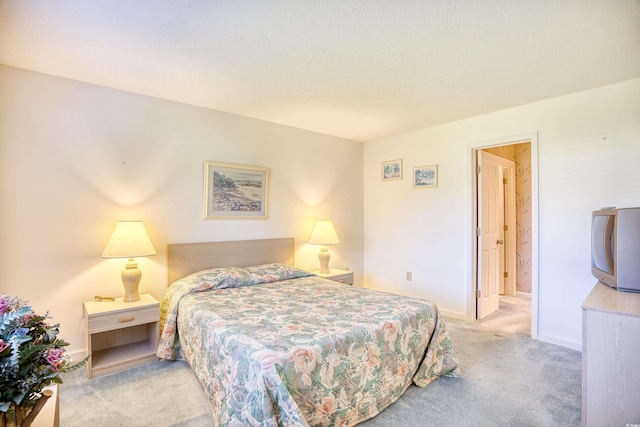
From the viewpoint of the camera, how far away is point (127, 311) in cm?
248

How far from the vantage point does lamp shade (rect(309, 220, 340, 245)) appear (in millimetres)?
3928

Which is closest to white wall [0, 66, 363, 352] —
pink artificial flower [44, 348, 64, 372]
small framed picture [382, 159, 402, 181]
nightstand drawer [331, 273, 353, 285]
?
nightstand drawer [331, 273, 353, 285]

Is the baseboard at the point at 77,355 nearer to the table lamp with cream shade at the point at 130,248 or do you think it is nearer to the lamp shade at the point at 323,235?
the table lamp with cream shade at the point at 130,248

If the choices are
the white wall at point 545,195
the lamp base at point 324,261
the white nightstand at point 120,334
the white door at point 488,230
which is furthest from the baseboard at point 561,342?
the white nightstand at point 120,334

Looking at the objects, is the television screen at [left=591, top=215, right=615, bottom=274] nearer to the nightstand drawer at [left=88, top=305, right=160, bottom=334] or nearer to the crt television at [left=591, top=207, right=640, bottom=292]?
the crt television at [left=591, top=207, right=640, bottom=292]

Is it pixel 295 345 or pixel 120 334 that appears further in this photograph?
pixel 120 334

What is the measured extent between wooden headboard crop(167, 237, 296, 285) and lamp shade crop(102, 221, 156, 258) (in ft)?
1.40

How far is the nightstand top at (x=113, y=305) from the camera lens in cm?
240

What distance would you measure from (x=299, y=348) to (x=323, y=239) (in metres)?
2.33

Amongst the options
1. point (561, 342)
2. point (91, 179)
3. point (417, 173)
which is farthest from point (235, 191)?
point (561, 342)

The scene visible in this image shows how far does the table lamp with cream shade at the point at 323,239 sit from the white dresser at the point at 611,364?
8.52 ft

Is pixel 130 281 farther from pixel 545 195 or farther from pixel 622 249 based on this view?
pixel 545 195

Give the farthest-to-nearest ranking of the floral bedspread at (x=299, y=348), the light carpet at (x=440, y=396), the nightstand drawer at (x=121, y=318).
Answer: the nightstand drawer at (x=121, y=318) → the light carpet at (x=440, y=396) → the floral bedspread at (x=299, y=348)

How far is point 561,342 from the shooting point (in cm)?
298
